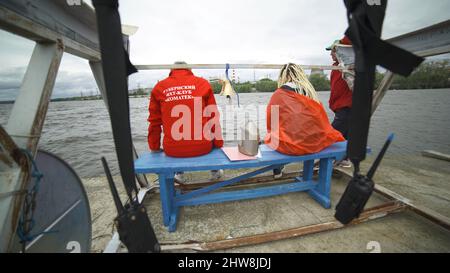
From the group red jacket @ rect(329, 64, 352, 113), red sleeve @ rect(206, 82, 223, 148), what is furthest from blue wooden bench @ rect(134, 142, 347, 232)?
red jacket @ rect(329, 64, 352, 113)

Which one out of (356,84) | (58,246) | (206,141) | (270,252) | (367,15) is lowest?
(270,252)

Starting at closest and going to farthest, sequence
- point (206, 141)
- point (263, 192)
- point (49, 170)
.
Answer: point (49, 170) → point (206, 141) → point (263, 192)

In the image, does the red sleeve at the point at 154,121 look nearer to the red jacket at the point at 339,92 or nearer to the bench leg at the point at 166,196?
the bench leg at the point at 166,196

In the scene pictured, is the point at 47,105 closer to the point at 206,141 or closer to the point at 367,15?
the point at 206,141

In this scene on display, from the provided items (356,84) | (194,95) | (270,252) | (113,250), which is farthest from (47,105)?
(270,252)

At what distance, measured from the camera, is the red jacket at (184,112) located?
7.00 ft

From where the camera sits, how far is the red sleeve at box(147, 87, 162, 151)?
2.26 metres

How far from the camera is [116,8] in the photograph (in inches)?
27.0

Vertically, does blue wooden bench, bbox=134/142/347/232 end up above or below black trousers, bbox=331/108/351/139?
below

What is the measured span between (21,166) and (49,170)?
0.54 ft

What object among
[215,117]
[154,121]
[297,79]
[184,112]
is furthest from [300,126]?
[154,121]

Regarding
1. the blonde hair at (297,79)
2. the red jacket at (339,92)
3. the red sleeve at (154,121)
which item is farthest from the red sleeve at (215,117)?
the red jacket at (339,92)

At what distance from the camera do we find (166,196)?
2.18 m

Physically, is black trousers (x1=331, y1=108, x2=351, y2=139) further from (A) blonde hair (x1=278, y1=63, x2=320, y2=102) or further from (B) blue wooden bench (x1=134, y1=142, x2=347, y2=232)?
(A) blonde hair (x1=278, y1=63, x2=320, y2=102)
